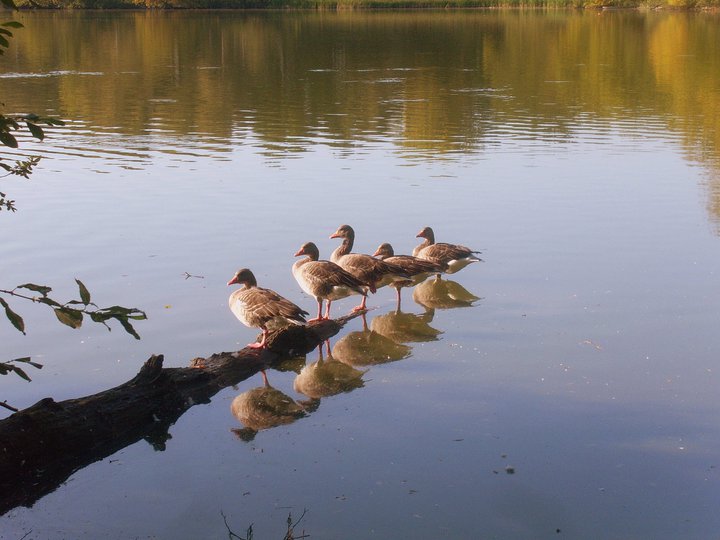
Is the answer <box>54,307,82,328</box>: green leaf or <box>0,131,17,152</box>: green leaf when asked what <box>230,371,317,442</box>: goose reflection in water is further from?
<box>0,131,17,152</box>: green leaf

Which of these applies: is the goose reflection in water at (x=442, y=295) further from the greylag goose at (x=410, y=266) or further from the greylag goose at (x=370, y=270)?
the greylag goose at (x=370, y=270)

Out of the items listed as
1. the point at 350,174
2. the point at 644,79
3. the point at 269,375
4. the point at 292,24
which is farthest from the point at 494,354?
the point at 292,24

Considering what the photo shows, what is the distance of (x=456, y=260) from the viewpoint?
1388cm

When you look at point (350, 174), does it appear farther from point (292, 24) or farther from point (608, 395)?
point (292, 24)

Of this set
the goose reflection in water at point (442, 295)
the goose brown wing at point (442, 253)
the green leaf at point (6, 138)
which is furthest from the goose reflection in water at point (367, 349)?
the green leaf at point (6, 138)

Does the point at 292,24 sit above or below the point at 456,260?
above

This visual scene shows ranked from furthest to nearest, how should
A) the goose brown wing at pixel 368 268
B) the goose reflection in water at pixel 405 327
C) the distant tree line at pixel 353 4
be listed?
the distant tree line at pixel 353 4
the goose brown wing at pixel 368 268
the goose reflection in water at pixel 405 327

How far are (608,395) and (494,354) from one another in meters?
1.60

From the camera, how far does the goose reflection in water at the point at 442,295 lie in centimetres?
1298

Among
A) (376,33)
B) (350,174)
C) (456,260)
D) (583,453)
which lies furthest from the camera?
(376,33)

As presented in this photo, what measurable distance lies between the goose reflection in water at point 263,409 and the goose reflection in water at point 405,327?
239 cm

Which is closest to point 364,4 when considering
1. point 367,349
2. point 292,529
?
point 367,349

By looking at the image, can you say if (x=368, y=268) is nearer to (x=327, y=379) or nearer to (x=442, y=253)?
(x=442, y=253)

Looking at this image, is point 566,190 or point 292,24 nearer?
point 566,190
